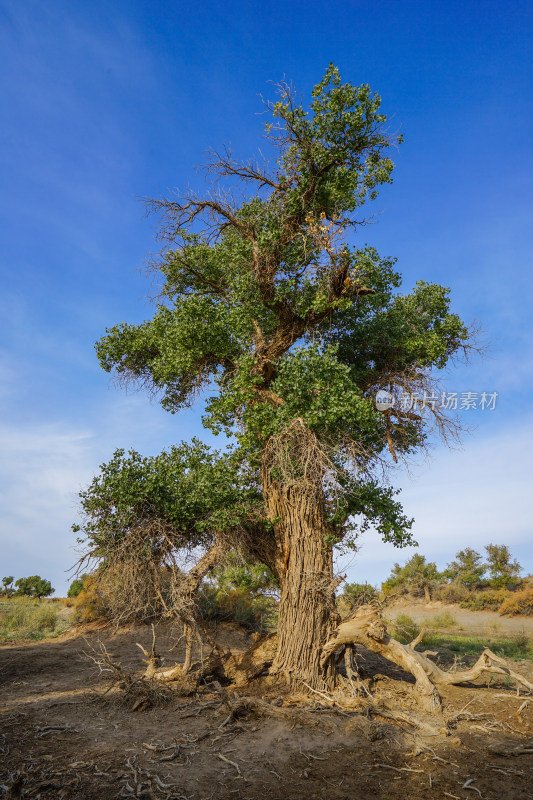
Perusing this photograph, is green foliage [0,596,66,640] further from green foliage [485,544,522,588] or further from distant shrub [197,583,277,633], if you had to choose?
green foliage [485,544,522,588]

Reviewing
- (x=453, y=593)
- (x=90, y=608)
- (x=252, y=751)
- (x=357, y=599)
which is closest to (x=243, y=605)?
(x=90, y=608)

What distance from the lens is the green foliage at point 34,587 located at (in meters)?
38.9

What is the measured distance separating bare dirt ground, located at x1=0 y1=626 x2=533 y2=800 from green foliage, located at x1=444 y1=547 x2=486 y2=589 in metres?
22.8

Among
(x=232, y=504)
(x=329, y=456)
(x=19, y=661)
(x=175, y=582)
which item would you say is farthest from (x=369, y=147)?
(x=19, y=661)

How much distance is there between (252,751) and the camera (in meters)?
7.00

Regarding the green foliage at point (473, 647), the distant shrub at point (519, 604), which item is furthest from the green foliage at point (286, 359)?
the distant shrub at point (519, 604)

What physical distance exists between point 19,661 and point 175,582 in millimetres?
6053

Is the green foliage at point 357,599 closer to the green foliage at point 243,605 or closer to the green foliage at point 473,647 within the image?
the green foliage at point 473,647

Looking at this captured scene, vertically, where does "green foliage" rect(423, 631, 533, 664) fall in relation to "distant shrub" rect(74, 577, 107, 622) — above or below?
below

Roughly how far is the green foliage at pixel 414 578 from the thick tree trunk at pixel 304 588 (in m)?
23.0

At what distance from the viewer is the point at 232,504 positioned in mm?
11062

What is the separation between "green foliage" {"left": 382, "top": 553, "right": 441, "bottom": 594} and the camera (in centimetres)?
3195

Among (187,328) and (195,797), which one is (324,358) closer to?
(187,328)

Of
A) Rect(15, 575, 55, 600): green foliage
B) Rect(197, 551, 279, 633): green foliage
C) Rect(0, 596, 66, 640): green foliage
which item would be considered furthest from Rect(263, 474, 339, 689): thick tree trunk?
Rect(15, 575, 55, 600): green foliage
